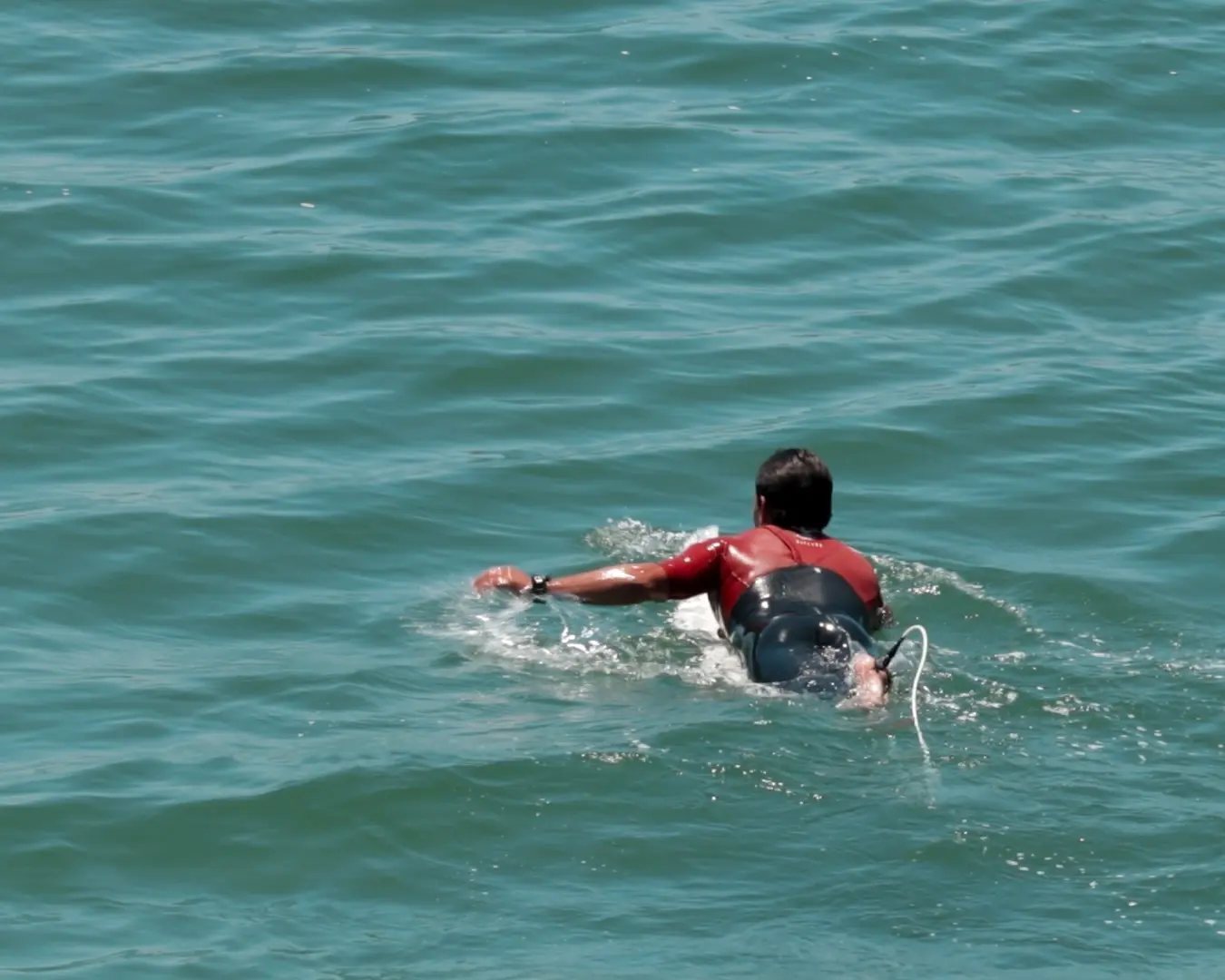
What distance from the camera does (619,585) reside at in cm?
953

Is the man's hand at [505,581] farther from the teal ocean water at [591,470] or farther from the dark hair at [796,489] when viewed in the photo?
the dark hair at [796,489]

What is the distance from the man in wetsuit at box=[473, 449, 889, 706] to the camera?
9.12 m

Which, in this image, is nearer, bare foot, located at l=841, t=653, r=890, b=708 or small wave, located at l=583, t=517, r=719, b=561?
bare foot, located at l=841, t=653, r=890, b=708

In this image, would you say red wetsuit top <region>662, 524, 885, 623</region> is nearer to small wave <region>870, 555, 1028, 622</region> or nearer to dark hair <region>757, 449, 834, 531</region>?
dark hair <region>757, 449, 834, 531</region>

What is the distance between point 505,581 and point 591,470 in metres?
2.53

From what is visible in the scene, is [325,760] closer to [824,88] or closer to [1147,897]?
[1147,897]

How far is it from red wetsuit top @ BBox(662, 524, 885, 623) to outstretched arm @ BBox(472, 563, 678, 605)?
5cm

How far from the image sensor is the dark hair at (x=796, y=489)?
9555mm

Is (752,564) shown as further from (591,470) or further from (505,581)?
(591,470)

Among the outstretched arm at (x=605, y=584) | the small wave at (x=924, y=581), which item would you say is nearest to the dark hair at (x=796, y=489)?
the outstretched arm at (x=605, y=584)

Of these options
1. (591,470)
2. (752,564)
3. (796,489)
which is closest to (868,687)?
(752,564)

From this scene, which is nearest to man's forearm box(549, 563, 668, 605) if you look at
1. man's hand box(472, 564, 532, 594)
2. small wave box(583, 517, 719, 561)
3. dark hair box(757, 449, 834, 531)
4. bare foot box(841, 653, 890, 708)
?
man's hand box(472, 564, 532, 594)

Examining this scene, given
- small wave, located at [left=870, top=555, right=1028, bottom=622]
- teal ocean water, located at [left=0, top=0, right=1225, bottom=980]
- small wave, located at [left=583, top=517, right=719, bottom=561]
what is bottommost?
small wave, located at [left=870, top=555, right=1028, bottom=622]

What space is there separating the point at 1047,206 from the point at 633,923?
33.5 ft
